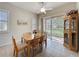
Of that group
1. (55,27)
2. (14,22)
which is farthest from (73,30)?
(14,22)

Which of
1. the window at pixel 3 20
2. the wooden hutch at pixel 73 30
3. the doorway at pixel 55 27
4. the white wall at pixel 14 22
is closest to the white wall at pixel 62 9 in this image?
the doorway at pixel 55 27

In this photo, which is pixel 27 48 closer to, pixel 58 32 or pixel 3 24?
pixel 3 24

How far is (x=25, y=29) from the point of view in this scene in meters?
6.54

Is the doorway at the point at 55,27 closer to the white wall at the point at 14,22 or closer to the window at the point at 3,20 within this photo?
the white wall at the point at 14,22

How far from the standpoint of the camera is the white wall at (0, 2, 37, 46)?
4988mm

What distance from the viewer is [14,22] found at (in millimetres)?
5582

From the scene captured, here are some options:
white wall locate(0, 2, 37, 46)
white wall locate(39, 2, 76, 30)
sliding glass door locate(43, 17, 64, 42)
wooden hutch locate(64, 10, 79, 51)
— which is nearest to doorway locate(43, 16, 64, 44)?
sliding glass door locate(43, 17, 64, 42)

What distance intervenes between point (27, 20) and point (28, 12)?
599mm

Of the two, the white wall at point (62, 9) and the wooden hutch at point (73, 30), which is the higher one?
the white wall at point (62, 9)

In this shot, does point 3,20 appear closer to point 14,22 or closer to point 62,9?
point 14,22

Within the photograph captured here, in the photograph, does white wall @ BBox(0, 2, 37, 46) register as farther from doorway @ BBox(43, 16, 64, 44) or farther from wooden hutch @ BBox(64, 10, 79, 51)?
wooden hutch @ BBox(64, 10, 79, 51)

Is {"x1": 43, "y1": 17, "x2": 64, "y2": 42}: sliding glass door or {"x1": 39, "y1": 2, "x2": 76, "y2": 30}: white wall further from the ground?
{"x1": 39, "y1": 2, "x2": 76, "y2": 30}: white wall

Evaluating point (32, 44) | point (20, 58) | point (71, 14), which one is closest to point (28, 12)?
point (71, 14)

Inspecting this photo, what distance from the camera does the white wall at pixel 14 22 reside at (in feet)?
16.4
